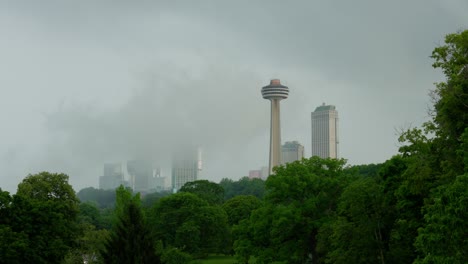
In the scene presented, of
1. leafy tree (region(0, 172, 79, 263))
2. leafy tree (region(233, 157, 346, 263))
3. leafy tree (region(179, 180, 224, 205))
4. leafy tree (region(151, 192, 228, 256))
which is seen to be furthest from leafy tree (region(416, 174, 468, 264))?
leafy tree (region(179, 180, 224, 205))

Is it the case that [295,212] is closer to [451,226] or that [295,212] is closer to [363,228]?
[363,228]

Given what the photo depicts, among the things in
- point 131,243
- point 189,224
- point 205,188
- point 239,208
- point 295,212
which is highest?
point 205,188

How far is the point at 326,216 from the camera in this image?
4625 cm

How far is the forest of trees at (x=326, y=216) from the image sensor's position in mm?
28609

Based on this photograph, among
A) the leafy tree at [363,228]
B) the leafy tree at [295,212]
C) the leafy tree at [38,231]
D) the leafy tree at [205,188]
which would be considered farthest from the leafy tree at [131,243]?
the leafy tree at [205,188]

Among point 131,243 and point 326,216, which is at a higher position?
point 326,216

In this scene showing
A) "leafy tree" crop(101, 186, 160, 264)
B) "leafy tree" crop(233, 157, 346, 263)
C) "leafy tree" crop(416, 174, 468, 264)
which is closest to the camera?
"leafy tree" crop(416, 174, 468, 264)

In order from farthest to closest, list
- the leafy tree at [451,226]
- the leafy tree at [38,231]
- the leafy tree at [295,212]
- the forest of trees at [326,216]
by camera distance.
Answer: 1. the leafy tree at [38,231]
2. the leafy tree at [295,212]
3. the forest of trees at [326,216]
4. the leafy tree at [451,226]

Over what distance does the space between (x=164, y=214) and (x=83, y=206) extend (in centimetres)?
5301

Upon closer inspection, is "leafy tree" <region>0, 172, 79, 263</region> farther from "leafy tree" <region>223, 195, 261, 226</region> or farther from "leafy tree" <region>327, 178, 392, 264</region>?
"leafy tree" <region>223, 195, 261, 226</region>

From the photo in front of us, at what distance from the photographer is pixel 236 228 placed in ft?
166

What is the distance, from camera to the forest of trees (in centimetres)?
2861

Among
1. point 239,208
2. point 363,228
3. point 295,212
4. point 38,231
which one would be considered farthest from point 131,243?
point 239,208

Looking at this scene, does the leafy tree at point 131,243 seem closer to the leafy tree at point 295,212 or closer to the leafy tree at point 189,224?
the leafy tree at point 295,212
